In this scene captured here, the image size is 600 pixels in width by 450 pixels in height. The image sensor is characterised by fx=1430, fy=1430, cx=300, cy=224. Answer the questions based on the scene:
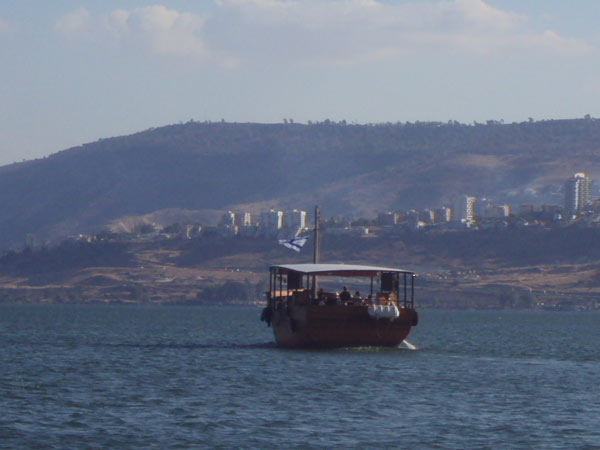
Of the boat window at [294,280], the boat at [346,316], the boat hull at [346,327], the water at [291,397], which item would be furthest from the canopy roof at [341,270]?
the water at [291,397]

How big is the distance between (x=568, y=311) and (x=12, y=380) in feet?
473

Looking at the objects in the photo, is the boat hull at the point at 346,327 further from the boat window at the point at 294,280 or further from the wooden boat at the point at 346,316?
the boat window at the point at 294,280

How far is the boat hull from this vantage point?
5925 cm

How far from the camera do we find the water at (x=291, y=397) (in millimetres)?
35250

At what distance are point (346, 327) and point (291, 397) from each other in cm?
1636

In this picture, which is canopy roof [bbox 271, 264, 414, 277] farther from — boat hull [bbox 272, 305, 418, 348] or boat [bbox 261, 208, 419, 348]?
boat hull [bbox 272, 305, 418, 348]

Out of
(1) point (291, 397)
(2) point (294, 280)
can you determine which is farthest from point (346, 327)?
(1) point (291, 397)

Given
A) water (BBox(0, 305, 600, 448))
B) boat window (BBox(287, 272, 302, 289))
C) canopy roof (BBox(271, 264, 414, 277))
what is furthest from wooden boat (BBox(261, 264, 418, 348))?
boat window (BBox(287, 272, 302, 289))

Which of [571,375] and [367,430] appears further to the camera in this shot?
[571,375]

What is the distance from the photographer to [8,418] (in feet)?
124

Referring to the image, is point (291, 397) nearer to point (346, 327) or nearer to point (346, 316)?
point (346, 316)

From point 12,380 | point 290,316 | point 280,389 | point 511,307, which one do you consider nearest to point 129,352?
point 290,316

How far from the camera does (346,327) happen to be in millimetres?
59625

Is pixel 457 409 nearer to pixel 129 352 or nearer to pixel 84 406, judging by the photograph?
pixel 84 406
